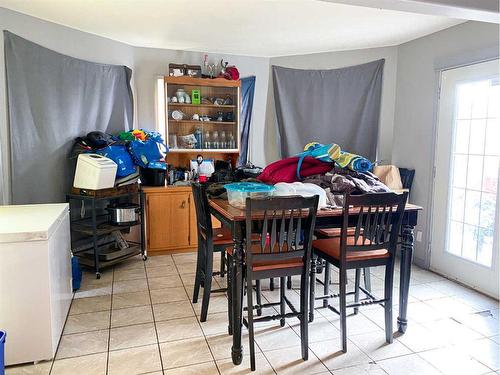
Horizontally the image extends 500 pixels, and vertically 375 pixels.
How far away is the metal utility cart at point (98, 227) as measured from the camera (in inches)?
139

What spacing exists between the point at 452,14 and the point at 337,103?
2.43 m

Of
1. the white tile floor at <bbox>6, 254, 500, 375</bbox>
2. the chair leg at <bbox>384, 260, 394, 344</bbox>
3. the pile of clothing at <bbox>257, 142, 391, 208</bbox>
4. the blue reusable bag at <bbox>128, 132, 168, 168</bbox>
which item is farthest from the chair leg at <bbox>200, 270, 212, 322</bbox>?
the blue reusable bag at <bbox>128, 132, 168, 168</bbox>

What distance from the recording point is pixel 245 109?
4844 mm

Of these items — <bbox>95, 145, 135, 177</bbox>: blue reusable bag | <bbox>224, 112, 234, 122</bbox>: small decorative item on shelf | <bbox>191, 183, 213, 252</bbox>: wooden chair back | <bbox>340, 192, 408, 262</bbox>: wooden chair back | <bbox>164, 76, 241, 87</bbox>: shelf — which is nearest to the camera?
<bbox>340, 192, 408, 262</bbox>: wooden chair back

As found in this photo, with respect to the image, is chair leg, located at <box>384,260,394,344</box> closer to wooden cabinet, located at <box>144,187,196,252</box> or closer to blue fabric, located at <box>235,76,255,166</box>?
wooden cabinet, located at <box>144,187,196,252</box>

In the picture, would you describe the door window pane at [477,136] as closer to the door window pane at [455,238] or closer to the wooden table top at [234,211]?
the door window pane at [455,238]

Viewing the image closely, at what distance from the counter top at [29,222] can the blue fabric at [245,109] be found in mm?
2485

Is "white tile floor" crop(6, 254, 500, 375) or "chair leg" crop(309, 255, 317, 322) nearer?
"white tile floor" crop(6, 254, 500, 375)

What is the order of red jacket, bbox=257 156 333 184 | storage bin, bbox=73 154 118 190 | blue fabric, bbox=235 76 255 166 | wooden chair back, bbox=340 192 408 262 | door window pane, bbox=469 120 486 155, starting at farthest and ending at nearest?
blue fabric, bbox=235 76 255 166, storage bin, bbox=73 154 118 190, door window pane, bbox=469 120 486 155, red jacket, bbox=257 156 333 184, wooden chair back, bbox=340 192 408 262

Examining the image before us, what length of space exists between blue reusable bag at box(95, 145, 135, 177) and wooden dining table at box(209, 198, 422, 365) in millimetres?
1481

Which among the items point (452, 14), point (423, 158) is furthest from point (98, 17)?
point (423, 158)

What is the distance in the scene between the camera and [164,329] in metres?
2.65

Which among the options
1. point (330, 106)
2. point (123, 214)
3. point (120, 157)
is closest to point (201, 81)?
point (120, 157)

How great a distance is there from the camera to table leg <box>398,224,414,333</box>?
8.30 feet
